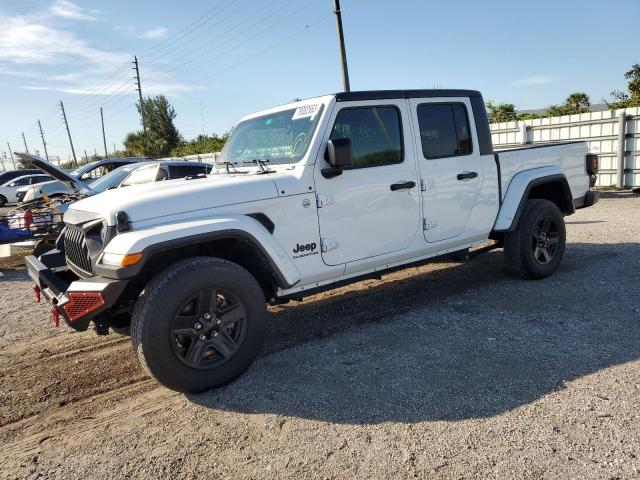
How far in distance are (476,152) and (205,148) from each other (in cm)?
3798

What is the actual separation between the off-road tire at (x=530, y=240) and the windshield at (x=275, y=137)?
273 centimetres

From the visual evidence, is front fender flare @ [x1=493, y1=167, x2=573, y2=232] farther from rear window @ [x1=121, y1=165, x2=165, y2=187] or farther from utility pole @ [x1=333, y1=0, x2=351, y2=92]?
utility pole @ [x1=333, y1=0, x2=351, y2=92]

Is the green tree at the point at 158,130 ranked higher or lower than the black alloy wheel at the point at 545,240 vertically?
higher

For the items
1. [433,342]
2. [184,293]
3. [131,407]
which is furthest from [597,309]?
[131,407]

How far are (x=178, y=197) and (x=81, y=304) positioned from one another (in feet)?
3.05

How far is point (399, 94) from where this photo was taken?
4.38 m

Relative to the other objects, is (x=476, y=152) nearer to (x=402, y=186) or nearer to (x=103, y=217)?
(x=402, y=186)

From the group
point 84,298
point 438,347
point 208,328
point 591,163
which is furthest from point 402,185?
point 591,163

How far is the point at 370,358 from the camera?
3.70 meters

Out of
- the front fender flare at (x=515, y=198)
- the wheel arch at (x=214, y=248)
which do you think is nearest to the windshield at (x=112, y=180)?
the wheel arch at (x=214, y=248)

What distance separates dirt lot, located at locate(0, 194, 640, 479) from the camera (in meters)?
2.54

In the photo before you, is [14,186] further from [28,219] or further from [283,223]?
[283,223]

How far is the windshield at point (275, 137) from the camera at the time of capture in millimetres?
3920

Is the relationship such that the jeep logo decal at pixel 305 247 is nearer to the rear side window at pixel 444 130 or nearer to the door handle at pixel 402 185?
the door handle at pixel 402 185
